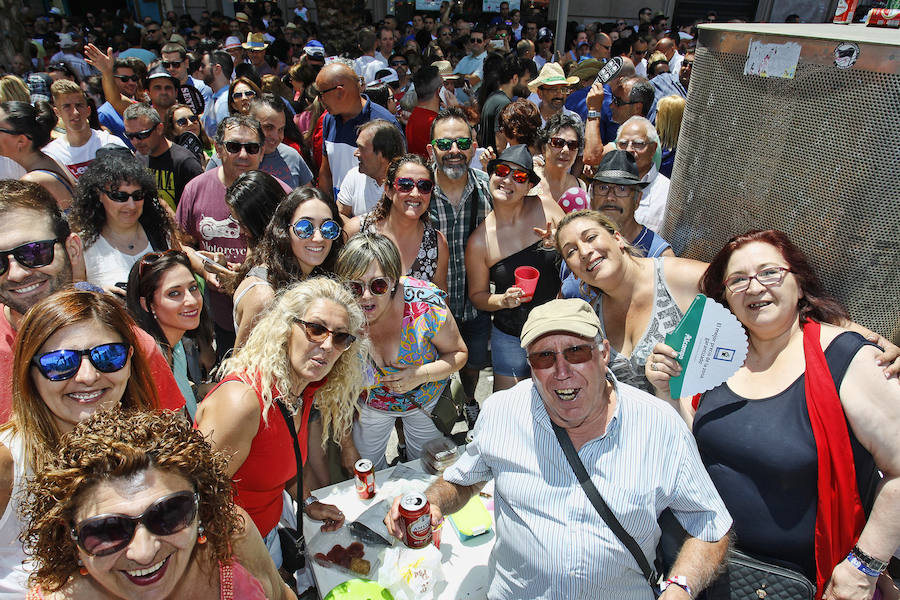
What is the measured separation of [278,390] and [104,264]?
6.52ft

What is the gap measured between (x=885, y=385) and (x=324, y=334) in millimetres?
2258

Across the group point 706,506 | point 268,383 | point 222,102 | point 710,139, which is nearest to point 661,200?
point 710,139

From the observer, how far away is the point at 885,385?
1.93 meters

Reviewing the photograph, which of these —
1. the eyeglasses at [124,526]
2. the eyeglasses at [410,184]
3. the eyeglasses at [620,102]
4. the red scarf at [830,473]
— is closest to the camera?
the eyeglasses at [124,526]

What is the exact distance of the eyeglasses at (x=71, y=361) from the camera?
188 cm

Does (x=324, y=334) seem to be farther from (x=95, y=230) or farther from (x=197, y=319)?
(x=95, y=230)

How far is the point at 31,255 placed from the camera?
2393 millimetres

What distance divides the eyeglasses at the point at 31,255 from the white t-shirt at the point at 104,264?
3.22ft

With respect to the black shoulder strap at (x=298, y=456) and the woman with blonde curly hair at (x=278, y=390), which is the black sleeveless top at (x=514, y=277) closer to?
the woman with blonde curly hair at (x=278, y=390)

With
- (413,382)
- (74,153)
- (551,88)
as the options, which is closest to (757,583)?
(413,382)

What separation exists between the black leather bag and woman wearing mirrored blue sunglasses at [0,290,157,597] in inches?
97.0

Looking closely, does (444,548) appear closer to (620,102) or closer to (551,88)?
(620,102)

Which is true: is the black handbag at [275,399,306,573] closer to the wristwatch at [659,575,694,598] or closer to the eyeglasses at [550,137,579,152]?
the wristwatch at [659,575,694,598]

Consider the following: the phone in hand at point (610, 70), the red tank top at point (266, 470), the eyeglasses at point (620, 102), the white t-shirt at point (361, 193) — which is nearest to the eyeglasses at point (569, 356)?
the red tank top at point (266, 470)
